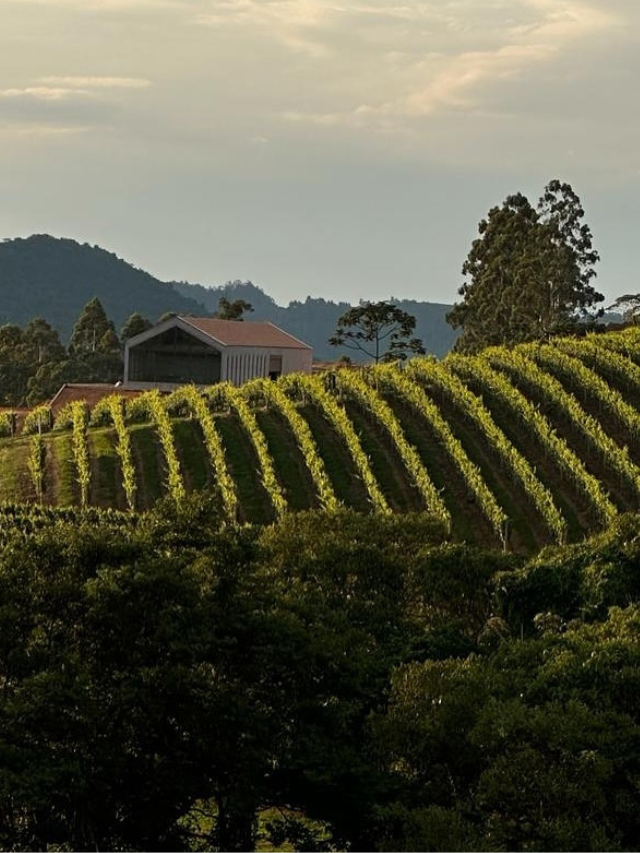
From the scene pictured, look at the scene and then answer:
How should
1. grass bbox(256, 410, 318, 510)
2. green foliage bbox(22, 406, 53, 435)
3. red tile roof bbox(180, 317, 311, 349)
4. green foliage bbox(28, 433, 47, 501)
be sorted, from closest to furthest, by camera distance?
grass bbox(256, 410, 318, 510), green foliage bbox(28, 433, 47, 501), green foliage bbox(22, 406, 53, 435), red tile roof bbox(180, 317, 311, 349)

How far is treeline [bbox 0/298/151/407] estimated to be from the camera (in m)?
93.7

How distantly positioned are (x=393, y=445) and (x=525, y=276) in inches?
1522

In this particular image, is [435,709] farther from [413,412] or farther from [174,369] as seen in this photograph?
[174,369]

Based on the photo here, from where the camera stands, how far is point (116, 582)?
757 inches

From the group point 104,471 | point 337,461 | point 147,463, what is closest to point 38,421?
point 104,471

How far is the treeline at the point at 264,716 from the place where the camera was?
16828 mm

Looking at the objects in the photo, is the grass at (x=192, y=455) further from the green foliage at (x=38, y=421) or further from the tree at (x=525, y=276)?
the tree at (x=525, y=276)

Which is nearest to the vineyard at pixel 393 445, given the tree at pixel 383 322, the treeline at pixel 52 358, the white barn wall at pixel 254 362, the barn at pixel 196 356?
the tree at pixel 383 322

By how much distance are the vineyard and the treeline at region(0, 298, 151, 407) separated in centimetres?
3914

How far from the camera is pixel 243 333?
7500 centimetres

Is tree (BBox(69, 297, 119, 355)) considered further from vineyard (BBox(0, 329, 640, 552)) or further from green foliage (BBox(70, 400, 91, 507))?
vineyard (BBox(0, 329, 640, 552))

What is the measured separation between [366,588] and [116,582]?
22.5 ft

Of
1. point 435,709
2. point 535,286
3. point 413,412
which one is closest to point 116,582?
point 435,709

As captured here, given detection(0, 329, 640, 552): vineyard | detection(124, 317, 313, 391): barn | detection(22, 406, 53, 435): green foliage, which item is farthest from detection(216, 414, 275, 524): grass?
detection(124, 317, 313, 391): barn
